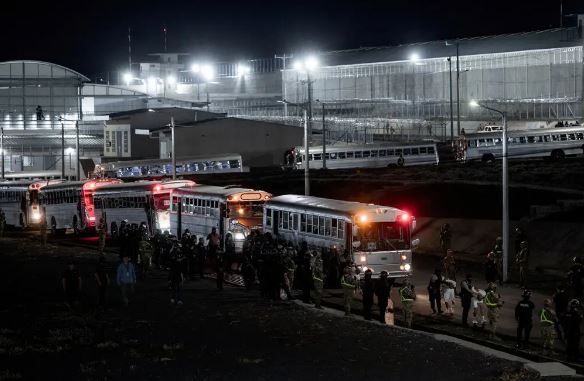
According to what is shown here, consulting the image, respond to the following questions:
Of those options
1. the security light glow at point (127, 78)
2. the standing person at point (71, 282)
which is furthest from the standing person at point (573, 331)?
the security light glow at point (127, 78)

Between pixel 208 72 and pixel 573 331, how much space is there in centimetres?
11629

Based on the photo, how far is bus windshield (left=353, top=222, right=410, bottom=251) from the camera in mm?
32438

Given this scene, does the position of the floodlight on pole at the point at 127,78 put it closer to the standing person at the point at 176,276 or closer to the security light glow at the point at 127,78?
the security light glow at the point at 127,78

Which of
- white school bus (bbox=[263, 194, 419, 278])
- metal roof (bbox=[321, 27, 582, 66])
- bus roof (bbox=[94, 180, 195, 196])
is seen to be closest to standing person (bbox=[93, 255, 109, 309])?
white school bus (bbox=[263, 194, 419, 278])

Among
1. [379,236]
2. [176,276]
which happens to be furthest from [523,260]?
[176,276]

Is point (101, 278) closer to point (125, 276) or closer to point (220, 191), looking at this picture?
point (125, 276)

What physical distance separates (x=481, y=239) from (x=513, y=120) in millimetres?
49816

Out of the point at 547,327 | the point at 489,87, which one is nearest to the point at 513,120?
the point at 489,87

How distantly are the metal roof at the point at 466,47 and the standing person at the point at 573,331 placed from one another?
67584 millimetres

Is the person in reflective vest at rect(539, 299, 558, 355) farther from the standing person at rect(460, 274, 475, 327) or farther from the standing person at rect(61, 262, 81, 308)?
the standing person at rect(61, 262, 81, 308)

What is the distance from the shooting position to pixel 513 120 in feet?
304

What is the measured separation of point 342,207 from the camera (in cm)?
3419

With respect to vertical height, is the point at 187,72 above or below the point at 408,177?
above

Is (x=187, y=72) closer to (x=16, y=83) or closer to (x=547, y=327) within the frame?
(x=16, y=83)
